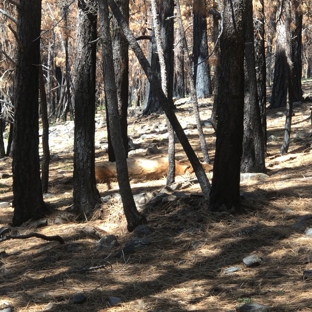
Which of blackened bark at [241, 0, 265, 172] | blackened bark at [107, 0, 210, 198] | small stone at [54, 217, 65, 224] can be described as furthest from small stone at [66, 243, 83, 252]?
blackened bark at [241, 0, 265, 172]

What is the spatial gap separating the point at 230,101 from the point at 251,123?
2.76m

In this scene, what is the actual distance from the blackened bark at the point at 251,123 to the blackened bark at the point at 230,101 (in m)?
2.61

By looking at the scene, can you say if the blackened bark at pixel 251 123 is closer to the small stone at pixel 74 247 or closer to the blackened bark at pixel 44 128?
the blackened bark at pixel 44 128

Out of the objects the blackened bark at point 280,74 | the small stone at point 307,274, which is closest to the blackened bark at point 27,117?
the small stone at point 307,274

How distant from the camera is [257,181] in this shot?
29.2 ft

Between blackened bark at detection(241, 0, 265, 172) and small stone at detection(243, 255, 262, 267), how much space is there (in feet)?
13.0

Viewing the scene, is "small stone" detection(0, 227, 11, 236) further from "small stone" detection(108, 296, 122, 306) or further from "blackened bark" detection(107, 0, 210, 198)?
"small stone" detection(108, 296, 122, 306)

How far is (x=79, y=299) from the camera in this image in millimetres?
5191

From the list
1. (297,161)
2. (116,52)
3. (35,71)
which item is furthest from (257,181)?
(116,52)

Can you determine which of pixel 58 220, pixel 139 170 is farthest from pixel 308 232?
pixel 139 170

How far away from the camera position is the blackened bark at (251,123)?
9.61m

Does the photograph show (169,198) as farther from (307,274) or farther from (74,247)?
(307,274)

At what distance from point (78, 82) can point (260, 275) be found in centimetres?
406

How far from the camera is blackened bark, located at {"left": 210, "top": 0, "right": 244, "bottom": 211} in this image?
22.7 ft
